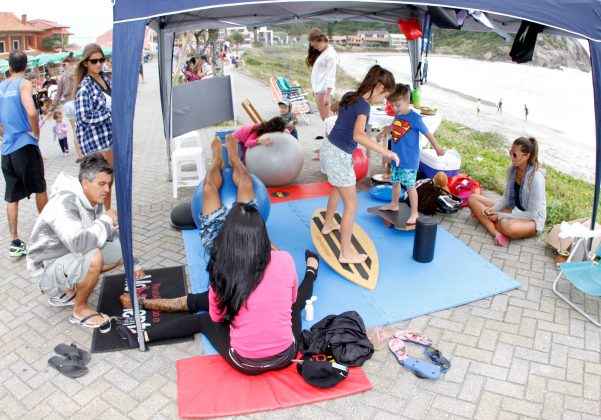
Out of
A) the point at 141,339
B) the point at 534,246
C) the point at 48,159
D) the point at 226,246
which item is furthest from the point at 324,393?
the point at 48,159

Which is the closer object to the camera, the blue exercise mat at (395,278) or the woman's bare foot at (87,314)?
the woman's bare foot at (87,314)

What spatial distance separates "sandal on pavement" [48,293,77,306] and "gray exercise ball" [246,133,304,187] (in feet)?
9.26

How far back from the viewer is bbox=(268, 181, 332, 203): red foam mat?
6.05 metres

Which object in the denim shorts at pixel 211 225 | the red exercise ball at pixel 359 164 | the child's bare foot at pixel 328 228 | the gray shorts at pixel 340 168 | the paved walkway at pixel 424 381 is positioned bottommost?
the paved walkway at pixel 424 381

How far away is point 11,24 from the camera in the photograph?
150 feet

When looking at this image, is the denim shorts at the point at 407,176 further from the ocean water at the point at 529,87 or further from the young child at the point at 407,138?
the ocean water at the point at 529,87

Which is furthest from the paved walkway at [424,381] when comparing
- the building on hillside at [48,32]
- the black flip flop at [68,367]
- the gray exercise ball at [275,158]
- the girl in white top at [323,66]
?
the building on hillside at [48,32]

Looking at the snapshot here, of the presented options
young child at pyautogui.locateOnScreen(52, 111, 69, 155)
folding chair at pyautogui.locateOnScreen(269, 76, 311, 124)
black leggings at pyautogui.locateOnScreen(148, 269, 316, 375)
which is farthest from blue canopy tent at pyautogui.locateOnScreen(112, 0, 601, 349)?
folding chair at pyautogui.locateOnScreen(269, 76, 311, 124)

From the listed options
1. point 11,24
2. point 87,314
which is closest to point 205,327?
point 87,314

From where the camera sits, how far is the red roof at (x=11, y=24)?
1758 inches

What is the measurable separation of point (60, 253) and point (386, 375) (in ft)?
8.58

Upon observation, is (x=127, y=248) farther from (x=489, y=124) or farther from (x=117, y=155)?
(x=489, y=124)

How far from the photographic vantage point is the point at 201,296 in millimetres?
3615

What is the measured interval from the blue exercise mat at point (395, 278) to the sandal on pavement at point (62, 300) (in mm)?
1015
